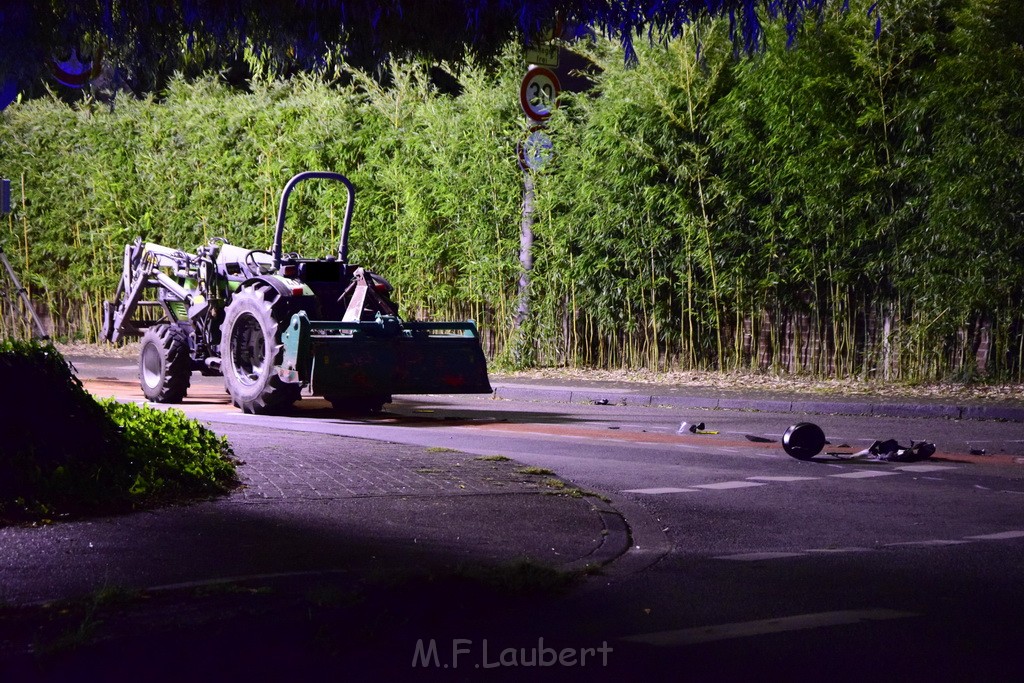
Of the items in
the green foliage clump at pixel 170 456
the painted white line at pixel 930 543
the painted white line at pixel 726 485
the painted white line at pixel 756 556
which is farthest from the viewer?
the painted white line at pixel 726 485

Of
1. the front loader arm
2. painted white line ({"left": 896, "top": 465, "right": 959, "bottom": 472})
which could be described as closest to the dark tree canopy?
painted white line ({"left": 896, "top": 465, "right": 959, "bottom": 472})

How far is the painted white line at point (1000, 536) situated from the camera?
665 cm

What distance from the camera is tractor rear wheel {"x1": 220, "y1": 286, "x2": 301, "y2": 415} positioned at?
12750mm

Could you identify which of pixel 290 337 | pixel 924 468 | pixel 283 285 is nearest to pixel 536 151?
pixel 283 285

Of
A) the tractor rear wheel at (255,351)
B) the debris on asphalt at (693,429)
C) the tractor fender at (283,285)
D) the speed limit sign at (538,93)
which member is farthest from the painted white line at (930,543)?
the speed limit sign at (538,93)

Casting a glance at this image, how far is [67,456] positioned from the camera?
6.87 meters

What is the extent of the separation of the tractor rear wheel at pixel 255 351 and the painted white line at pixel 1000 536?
7.43m

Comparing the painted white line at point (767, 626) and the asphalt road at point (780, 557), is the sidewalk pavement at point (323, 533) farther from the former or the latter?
the painted white line at point (767, 626)

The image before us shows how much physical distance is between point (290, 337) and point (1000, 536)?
7.43 m

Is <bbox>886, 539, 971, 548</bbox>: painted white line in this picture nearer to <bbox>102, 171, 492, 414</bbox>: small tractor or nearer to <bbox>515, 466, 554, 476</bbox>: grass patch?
<bbox>515, 466, 554, 476</bbox>: grass patch

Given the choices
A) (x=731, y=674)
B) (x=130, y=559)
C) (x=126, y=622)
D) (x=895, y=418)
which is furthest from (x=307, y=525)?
(x=895, y=418)

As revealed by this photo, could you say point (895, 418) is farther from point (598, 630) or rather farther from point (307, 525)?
point (598, 630)

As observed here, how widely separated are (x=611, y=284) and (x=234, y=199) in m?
7.93

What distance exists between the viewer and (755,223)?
647 inches
